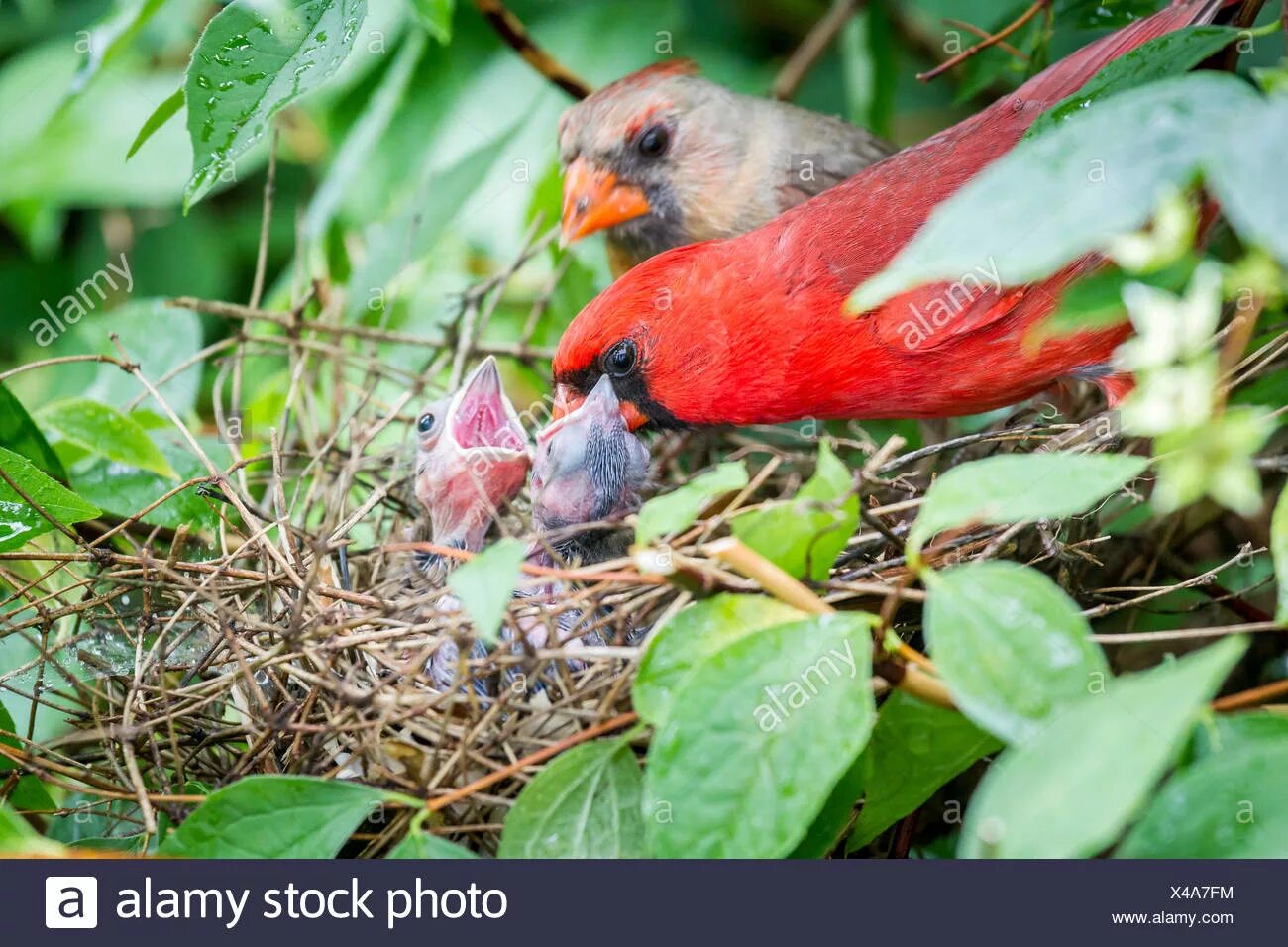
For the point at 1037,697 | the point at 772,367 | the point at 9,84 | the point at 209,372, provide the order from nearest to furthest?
the point at 1037,697 → the point at 772,367 → the point at 209,372 → the point at 9,84

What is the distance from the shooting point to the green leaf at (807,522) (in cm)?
134

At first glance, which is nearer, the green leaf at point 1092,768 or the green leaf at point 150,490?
the green leaf at point 1092,768

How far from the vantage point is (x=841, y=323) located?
237 centimetres

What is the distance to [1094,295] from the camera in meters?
1.22

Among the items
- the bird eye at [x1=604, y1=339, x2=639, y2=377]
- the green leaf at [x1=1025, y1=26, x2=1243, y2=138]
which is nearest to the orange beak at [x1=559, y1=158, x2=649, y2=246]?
the bird eye at [x1=604, y1=339, x2=639, y2=377]

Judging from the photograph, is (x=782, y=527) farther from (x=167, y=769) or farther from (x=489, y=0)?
(x=489, y=0)

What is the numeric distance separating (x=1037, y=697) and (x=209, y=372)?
2.84 m

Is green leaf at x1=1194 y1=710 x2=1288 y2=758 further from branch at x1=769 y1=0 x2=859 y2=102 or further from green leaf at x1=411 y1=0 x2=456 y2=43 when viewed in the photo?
branch at x1=769 y1=0 x2=859 y2=102

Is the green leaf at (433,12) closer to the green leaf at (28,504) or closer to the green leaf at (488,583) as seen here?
the green leaf at (28,504)

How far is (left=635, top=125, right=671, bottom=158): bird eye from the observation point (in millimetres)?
3102

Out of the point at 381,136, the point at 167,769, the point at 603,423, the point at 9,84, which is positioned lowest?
the point at 167,769

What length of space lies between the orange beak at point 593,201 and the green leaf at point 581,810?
5.72 ft

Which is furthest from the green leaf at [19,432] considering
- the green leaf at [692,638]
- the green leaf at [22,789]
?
the green leaf at [692,638]
